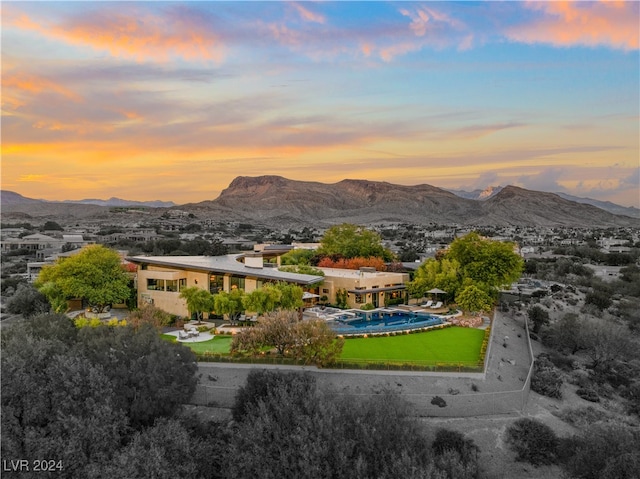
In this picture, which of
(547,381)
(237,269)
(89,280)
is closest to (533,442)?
(547,381)

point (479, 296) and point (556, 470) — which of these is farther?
point (479, 296)

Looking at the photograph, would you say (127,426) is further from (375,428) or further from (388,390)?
(388,390)

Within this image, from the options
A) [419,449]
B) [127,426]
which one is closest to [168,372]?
[127,426]

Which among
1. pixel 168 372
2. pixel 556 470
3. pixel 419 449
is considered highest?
pixel 168 372

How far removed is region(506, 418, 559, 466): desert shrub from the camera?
17.3 meters

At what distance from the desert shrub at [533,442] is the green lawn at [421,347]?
14.8 feet

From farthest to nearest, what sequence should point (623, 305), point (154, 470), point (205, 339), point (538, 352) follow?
point (623, 305), point (538, 352), point (205, 339), point (154, 470)

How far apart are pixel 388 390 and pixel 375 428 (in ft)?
15.7

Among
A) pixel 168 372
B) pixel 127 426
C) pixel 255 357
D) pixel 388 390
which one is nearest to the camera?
pixel 127 426

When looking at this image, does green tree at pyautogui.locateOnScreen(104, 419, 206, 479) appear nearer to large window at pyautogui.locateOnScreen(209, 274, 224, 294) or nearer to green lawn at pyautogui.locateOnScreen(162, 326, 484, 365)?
green lawn at pyautogui.locateOnScreen(162, 326, 484, 365)

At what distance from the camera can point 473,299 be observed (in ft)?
101

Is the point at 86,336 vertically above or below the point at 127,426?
above

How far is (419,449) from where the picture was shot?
50.0ft

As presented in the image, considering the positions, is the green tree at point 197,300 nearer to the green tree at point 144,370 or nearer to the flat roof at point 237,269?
the flat roof at point 237,269
